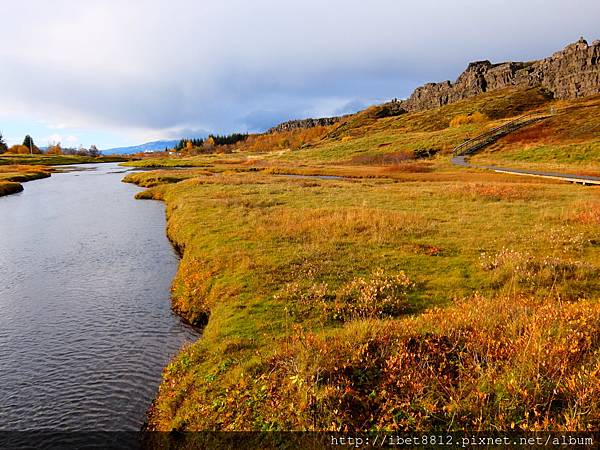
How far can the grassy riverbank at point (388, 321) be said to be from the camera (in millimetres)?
6984

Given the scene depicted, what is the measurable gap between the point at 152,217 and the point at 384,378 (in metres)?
34.3

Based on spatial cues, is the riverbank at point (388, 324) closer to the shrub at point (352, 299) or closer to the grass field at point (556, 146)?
the shrub at point (352, 299)

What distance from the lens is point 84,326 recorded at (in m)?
A: 15.1

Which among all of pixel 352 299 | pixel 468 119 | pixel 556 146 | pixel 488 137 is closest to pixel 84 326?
pixel 352 299

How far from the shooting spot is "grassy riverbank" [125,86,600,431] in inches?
275

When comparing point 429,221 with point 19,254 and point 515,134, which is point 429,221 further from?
point 515,134

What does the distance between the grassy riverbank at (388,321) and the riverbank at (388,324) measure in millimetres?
41

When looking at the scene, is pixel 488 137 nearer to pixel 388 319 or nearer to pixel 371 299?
pixel 371 299

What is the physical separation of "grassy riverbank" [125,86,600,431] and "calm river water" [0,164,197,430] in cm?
141

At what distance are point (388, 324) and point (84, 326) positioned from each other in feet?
40.0

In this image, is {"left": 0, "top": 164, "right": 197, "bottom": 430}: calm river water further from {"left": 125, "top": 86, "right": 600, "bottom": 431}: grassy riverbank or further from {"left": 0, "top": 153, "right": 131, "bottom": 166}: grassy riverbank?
{"left": 0, "top": 153, "right": 131, "bottom": 166}: grassy riverbank

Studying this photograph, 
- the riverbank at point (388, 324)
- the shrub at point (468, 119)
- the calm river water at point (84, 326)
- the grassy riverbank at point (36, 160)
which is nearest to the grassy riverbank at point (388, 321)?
the riverbank at point (388, 324)

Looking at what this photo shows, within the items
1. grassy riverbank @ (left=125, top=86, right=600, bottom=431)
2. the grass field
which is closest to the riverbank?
grassy riverbank @ (left=125, top=86, right=600, bottom=431)

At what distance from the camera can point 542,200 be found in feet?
105
